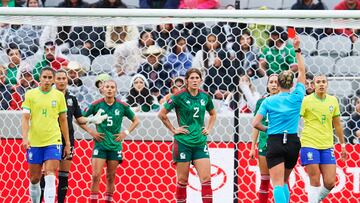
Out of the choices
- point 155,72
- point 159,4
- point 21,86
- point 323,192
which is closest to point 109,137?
point 155,72

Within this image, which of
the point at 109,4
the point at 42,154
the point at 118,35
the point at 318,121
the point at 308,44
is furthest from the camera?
the point at 109,4

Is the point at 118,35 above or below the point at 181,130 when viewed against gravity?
above

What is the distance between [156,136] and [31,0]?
3.99m

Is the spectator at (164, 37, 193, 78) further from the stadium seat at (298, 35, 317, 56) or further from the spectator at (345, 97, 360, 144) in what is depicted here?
the spectator at (345, 97, 360, 144)

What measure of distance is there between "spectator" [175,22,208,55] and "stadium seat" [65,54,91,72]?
118 cm

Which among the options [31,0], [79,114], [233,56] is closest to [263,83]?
[233,56]

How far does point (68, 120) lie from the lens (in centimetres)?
1262

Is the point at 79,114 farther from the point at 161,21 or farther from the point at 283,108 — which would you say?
the point at 283,108

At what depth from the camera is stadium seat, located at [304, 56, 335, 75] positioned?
13.4 metres

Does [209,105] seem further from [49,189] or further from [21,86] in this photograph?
[21,86]

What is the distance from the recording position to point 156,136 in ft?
42.5

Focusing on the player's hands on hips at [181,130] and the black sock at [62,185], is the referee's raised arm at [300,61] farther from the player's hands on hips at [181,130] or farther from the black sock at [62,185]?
the black sock at [62,185]

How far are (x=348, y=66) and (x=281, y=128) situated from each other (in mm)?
2057

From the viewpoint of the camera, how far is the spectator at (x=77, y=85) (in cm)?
1323
